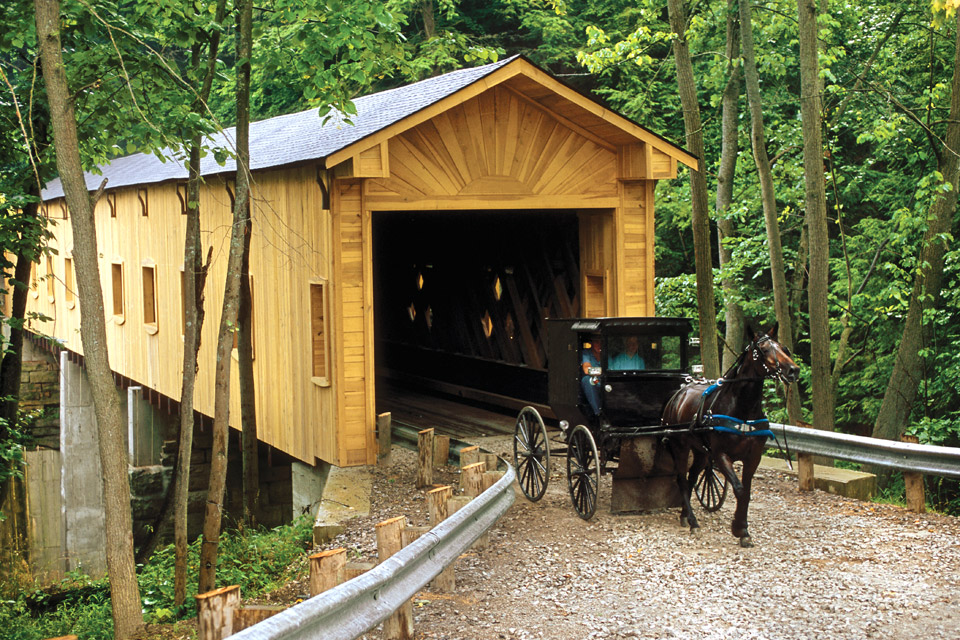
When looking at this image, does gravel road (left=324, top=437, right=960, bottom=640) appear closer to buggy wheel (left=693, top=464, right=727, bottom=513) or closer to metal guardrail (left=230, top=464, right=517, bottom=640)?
buggy wheel (left=693, top=464, right=727, bottom=513)

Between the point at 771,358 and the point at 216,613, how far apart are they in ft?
16.1

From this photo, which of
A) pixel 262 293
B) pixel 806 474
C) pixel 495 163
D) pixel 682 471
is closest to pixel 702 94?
pixel 495 163

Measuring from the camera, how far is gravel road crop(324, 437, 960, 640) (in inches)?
255

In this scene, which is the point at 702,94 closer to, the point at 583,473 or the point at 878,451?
the point at 878,451

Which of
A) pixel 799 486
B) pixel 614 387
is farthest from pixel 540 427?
pixel 799 486

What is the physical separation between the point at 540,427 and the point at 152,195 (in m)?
11.9

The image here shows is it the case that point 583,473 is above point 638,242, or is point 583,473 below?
below

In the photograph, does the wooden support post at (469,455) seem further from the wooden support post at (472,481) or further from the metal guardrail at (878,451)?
the metal guardrail at (878,451)

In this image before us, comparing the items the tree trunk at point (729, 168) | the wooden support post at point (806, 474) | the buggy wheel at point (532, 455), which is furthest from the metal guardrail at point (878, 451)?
the tree trunk at point (729, 168)

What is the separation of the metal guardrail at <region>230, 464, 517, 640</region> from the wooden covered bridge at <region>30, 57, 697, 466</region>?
4.76 metres

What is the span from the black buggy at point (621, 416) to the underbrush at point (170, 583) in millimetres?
2529

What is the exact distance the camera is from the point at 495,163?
494 inches

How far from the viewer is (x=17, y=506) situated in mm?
22453

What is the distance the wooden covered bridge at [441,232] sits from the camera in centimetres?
1173
